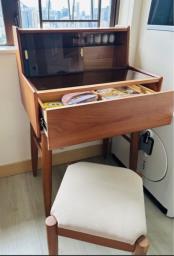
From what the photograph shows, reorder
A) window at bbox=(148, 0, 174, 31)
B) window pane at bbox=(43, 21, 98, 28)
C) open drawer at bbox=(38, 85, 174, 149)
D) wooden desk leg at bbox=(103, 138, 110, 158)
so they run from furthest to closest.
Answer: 1. wooden desk leg at bbox=(103, 138, 110, 158)
2. window pane at bbox=(43, 21, 98, 28)
3. window at bbox=(148, 0, 174, 31)
4. open drawer at bbox=(38, 85, 174, 149)

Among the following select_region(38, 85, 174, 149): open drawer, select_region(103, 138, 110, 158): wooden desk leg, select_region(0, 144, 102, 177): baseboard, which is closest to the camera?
select_region(38, 85, 174, 149): open drawer

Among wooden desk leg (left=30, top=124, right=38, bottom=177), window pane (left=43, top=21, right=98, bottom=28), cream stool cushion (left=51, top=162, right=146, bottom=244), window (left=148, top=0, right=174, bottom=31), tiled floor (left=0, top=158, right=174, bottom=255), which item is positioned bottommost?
tiled floor (left=0, top=158, right=174, bottom=255)

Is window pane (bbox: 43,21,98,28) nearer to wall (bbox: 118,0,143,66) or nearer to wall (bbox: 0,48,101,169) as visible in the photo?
wall (bbox: 118,0,143,66)

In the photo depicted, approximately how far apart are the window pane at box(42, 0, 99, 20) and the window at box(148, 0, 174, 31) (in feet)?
1.25

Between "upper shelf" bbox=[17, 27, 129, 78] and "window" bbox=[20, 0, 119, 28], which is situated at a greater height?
"window" bbox=[20, 0, 119, 28]

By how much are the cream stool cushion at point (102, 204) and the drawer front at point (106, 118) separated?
0.53ft

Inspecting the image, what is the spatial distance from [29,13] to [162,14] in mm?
728

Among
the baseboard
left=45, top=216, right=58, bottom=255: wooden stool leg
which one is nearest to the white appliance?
the baseboard

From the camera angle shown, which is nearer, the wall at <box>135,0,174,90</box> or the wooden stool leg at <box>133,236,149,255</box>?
the wooden stool leg at <box>133,236,149,255</box>

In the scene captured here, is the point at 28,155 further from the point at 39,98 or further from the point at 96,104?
the point at 96,104

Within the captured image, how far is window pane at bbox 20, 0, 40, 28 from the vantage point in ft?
4.00

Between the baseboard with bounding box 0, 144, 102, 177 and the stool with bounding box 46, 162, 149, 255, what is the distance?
70 centimetres

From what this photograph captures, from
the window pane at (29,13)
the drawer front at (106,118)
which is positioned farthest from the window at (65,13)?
the drawer front at (106,118)

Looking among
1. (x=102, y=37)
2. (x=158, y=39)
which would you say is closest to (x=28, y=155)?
(x=102, y=37)
